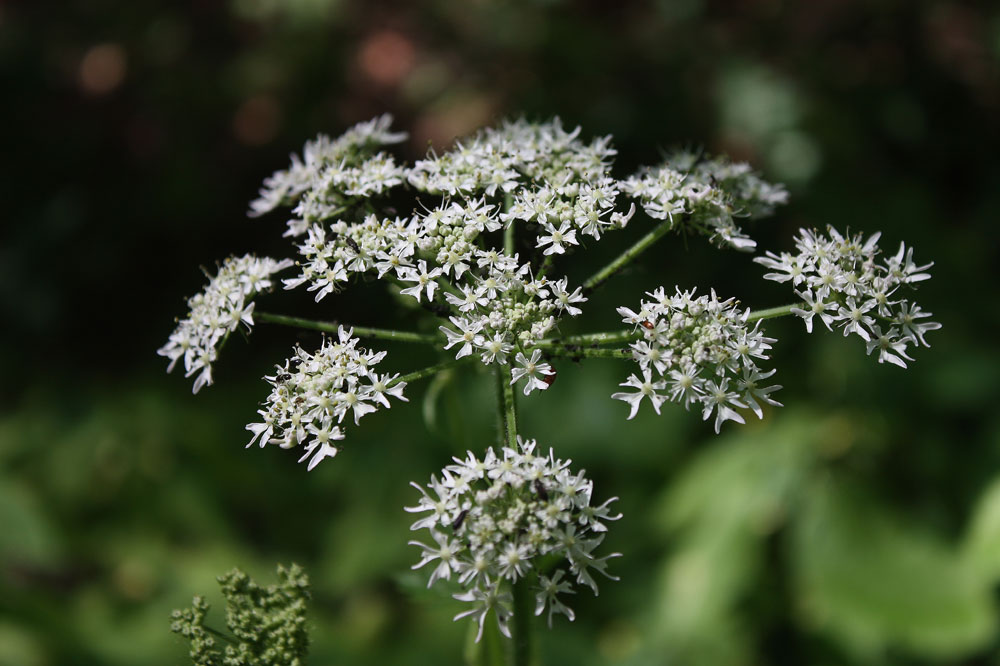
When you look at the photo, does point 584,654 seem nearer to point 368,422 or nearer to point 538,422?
→ point 538,422

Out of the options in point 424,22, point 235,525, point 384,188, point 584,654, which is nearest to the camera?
point 384,188

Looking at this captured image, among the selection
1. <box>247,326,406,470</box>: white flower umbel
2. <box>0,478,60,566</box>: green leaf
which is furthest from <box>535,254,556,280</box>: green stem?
<box>0,478,60,566</box>: green leaf

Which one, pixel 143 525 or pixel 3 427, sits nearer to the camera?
pixel 143 525

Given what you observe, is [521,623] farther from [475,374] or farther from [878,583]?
[878,583]

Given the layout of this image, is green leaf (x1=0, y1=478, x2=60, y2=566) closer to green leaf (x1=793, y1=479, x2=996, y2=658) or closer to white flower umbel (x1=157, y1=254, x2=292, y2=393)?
white flower umbel (x1=157, y1=254, x2=292, y2=393)

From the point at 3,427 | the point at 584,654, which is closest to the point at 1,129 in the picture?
the point at 3,427

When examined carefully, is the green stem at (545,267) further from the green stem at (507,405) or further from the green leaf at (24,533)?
the green leaf at (24,533)

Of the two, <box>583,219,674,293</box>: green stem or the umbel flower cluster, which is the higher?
<box>583,219,674,293</box>: green stem
